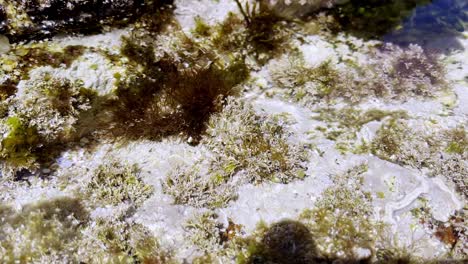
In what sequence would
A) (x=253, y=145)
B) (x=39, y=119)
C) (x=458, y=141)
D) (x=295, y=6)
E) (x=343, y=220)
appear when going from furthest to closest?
(x=295, y=6)
(x=458, y=141)
(x=253, y=145)
(x=39, y=119)
(x=343, y=220)

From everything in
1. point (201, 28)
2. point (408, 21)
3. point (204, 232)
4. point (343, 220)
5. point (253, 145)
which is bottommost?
point (343, 220)

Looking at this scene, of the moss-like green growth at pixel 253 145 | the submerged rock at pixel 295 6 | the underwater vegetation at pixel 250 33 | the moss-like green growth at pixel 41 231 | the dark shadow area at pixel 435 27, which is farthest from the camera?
the dark shadow area at pixel 435 27

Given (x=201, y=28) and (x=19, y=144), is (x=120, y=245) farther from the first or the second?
(x=201, y=28)

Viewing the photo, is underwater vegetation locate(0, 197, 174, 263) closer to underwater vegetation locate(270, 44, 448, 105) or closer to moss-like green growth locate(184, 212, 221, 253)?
moss-like green growth locate(184, 212, 221, 253)

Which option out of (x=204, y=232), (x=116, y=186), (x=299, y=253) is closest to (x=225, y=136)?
(x=204, y=232)

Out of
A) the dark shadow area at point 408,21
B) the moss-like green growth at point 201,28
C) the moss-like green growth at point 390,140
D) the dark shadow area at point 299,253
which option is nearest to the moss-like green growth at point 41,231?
the dark shadow area at point 299,253

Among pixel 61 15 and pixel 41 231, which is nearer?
pixel 41 231

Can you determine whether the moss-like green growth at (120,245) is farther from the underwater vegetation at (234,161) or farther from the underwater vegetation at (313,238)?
the underwater vegetation at (234,161)

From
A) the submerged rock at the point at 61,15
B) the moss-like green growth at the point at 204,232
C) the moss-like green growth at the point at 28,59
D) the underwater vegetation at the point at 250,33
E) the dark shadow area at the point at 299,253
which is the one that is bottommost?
the dark shadow area at the point at 299,253

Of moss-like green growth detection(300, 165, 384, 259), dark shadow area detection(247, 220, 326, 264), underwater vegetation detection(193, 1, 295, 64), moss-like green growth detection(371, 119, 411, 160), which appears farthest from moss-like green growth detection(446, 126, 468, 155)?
underwater vegetation detection(193, 1, 295, 64)
